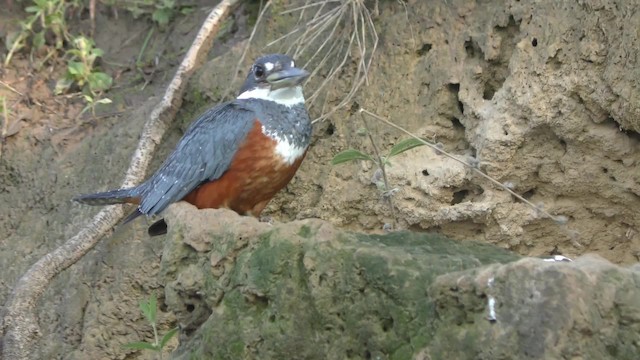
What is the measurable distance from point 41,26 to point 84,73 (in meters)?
0.46

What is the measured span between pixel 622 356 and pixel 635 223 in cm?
208

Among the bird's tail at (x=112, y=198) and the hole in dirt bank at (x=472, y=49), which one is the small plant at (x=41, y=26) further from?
the hole in dirt bank at (x=472, y=49)

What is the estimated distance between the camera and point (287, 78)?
459 cm

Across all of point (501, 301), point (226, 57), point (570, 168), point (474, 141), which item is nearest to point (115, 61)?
point (226, 57)

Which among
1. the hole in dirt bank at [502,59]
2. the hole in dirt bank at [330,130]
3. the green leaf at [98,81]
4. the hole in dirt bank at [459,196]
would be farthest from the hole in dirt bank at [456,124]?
the green leaf at [98,81]

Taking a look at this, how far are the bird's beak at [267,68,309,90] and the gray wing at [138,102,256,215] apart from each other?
8.4 inches

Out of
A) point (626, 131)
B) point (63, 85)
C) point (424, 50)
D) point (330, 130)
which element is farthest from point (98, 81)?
point (626, 131)

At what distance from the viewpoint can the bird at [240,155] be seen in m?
4.44

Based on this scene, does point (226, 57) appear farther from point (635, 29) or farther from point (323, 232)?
point (323, 232)

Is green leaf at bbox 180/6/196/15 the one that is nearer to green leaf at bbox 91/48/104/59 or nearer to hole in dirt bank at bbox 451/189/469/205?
green leaf at bbox 91/48/104/59

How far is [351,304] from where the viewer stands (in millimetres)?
2854

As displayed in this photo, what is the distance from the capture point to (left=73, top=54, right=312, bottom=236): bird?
4438 mm

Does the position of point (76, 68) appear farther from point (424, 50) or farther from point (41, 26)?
point (424, 50)

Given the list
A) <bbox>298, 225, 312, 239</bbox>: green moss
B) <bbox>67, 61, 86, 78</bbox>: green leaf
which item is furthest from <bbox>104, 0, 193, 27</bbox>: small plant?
<bbox>298, 225, 312, 239</bbox>: green moss
